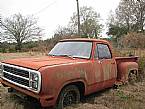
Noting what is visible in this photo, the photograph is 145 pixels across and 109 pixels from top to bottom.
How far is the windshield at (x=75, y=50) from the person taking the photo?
6464mm

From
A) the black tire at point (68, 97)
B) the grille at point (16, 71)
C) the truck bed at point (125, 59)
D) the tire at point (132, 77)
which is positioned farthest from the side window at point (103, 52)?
the grille at point (16, 71)

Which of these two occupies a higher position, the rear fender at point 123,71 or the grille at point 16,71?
the grille at point 16,71

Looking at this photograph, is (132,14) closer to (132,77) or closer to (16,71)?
(132,77)

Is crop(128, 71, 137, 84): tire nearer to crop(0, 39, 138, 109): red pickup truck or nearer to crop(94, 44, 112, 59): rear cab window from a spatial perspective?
crop(0, 39, 138, 109): red pickup truck

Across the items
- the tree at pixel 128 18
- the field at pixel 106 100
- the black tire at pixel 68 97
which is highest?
the tree at pixel 128 18

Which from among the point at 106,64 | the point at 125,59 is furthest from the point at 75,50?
the point at 125,59

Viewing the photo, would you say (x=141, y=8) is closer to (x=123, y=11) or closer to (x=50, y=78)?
(x=123, y=11)

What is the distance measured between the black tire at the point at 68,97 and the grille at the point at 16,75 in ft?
2.85

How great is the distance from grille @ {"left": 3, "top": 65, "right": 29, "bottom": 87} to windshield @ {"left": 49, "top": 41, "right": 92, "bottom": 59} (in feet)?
5.08

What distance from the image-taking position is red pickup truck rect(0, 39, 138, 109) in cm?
499

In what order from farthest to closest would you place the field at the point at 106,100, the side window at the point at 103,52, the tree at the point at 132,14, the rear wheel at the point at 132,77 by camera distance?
the tree at the point at 132,14 < the rear wheel at the point at 132,77 < the side window at the point at 103,52 < the field at the point at 106,100

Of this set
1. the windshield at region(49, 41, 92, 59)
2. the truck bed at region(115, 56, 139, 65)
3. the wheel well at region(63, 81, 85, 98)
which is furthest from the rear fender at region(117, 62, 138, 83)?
the wheel well at region(63, 81, 85, 98)

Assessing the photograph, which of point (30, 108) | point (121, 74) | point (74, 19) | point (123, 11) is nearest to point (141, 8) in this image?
point (123, 11)

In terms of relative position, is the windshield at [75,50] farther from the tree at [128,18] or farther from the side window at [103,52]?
the tree at [128,18]
